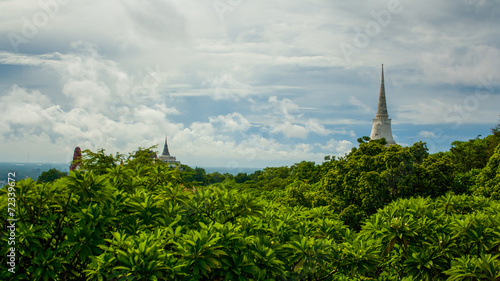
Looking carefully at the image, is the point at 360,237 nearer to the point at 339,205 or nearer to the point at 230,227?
the point at 230,227

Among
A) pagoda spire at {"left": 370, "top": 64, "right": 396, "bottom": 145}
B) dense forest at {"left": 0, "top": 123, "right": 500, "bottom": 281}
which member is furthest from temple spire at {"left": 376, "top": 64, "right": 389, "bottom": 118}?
dense forest at {"left": 0, "top": 123, "right": 500, "bottom": 281}

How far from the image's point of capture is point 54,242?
591 cm

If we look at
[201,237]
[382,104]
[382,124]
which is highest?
[382,104]

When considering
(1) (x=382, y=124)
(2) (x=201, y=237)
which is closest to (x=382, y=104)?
(1) (x=382, y=124)

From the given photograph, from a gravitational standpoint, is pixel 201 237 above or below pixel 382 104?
below

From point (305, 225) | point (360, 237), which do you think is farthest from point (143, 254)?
point (360, 237)

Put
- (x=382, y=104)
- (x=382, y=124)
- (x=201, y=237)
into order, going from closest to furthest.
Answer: (x=201, y=237)
(x=382, y=124)
(x=382, y=104)

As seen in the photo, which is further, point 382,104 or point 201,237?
point 382,104

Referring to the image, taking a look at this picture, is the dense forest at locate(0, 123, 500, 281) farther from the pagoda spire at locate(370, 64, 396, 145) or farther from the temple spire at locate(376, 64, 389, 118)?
the temple spire at locate(376, 64, 389, 118)

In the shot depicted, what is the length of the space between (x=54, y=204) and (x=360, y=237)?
199 inches

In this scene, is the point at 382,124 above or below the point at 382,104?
below

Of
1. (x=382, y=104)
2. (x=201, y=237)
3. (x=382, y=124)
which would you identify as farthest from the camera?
(x=382, y=104)

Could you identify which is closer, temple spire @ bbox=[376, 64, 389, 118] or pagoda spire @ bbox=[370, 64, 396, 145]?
pagoda spire @ bbox=[370, 64, 396, 145]

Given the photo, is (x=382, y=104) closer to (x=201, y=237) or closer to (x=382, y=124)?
(x=382, y=124)
